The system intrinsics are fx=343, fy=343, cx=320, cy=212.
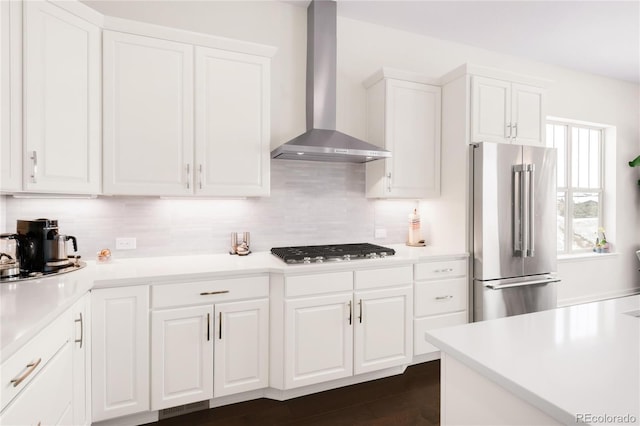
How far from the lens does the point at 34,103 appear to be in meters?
1.79

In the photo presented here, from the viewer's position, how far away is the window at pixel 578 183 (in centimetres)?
439

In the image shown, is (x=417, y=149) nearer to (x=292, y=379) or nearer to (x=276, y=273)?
(x=276, y=273)

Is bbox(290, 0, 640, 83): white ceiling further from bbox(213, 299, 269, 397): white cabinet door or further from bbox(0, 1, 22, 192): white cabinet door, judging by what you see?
bbox(213, 299, 269, 397): white cabinet door

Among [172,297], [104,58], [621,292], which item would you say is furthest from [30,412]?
[621,292]

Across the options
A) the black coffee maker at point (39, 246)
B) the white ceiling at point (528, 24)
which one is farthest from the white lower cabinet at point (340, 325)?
the white ceiling at point (528, 24)

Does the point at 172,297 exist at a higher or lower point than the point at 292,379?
higher

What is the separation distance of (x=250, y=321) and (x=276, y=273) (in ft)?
1.13

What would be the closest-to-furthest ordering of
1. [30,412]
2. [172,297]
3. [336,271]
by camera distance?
[30,412]
[172,297]
[336,271]

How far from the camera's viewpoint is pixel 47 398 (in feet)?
4.30

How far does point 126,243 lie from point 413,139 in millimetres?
2469

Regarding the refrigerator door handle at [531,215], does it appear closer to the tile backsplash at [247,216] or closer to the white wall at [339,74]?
the white wall at [339,74]

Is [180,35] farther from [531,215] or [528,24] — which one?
[528,24]

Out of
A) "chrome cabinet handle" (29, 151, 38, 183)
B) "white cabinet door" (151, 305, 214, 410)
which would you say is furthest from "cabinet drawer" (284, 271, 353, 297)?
"chrome cabinet handle" (29, 151, 38, 183)

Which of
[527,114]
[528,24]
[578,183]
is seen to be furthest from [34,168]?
[578,183]
